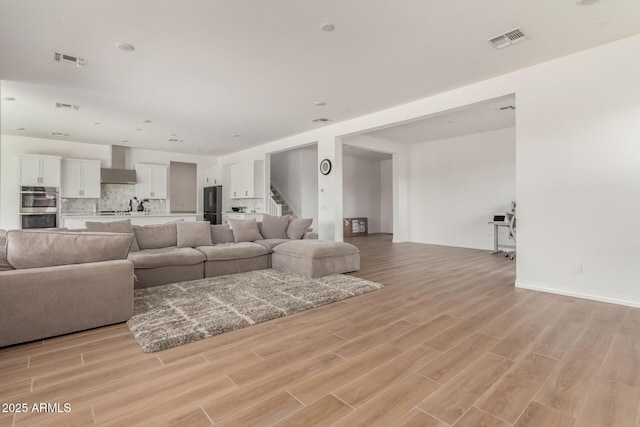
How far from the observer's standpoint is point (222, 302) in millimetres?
3299

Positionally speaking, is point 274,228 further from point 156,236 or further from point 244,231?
point 156,236

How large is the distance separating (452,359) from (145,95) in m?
5.62

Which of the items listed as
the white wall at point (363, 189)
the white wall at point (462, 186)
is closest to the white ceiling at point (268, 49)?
the white wall at point (462, 186)

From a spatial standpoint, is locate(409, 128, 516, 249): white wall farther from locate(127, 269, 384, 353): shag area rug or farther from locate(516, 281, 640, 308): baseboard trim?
locate(127, 269, 384, 353): shag area rug

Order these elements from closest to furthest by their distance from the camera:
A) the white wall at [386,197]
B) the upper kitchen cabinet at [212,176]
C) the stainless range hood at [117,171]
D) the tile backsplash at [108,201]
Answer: the tile backsplash at [108,201] < the stainless range hood at [117,171] < the upper kitchen cabinet at [212,176] < the white wall at [386,197]

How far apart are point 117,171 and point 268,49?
7353 millimetres

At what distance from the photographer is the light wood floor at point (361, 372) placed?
155 cm

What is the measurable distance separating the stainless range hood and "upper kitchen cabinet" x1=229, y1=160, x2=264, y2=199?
301 cm

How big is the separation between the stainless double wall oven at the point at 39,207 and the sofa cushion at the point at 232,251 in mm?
5759

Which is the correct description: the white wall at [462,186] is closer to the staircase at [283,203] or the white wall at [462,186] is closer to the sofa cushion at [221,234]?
the staircase at [283,203]

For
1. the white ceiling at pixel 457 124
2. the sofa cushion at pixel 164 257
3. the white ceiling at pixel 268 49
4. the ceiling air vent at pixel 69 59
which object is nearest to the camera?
the white ceiling at pixel 268 49

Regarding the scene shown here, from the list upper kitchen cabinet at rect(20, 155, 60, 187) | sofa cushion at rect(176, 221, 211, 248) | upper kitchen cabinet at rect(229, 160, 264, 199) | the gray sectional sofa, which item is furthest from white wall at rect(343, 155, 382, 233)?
upper kitchen cabinet at rect(20, 155, 60, 187)

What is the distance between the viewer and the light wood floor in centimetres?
155

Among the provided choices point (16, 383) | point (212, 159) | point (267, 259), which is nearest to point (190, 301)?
point (16, 383)
